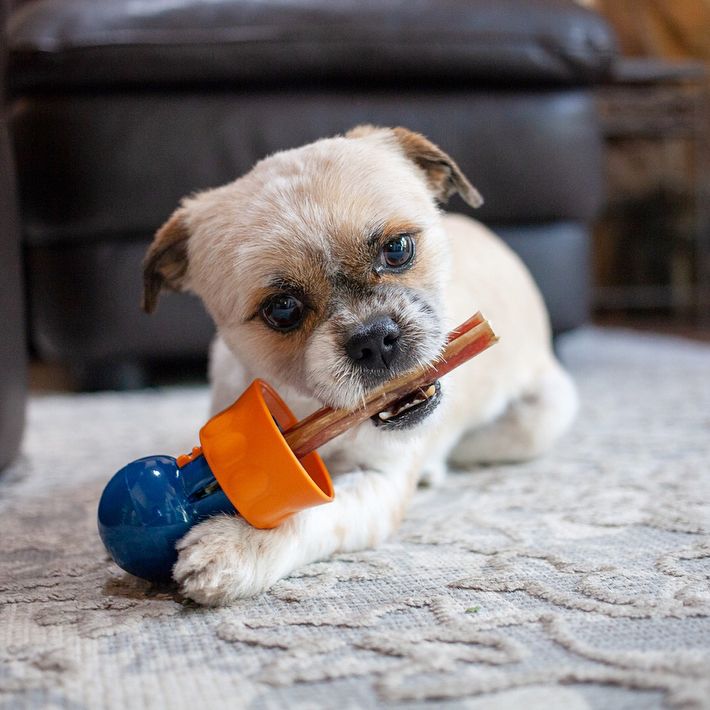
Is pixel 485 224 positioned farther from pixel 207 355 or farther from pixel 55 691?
pixel 55 691

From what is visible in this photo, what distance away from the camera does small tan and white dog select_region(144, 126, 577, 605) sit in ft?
3.40

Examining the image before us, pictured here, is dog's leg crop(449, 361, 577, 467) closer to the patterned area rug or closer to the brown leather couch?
the patterned area rug

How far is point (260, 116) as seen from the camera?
90.5 inches

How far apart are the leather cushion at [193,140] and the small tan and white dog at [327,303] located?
0.94m

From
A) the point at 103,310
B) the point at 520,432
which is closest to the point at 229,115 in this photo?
the point at 103,310

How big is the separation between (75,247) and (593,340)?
2080mm

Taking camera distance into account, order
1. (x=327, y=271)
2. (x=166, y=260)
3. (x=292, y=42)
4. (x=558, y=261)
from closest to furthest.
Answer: (x=327, y=271)
(x=166, y=260)
(x=292, y=42)
(x=558, y=261)

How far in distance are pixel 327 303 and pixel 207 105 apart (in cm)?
136

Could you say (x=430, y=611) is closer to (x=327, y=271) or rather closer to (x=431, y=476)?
(x=327, y=271)

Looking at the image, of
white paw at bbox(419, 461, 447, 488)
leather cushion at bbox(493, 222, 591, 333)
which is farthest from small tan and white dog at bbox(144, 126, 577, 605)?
leather cushion at bbox(493, 222, 591, 333)

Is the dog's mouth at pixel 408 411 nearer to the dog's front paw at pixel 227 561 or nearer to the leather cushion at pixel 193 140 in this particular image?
the dog's front paw at pixel 227 561

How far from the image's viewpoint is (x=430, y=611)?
881 millimetres

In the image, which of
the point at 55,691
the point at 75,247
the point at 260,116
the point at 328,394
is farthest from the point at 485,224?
the point at 55,691

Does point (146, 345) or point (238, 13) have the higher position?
point (238, 13)
